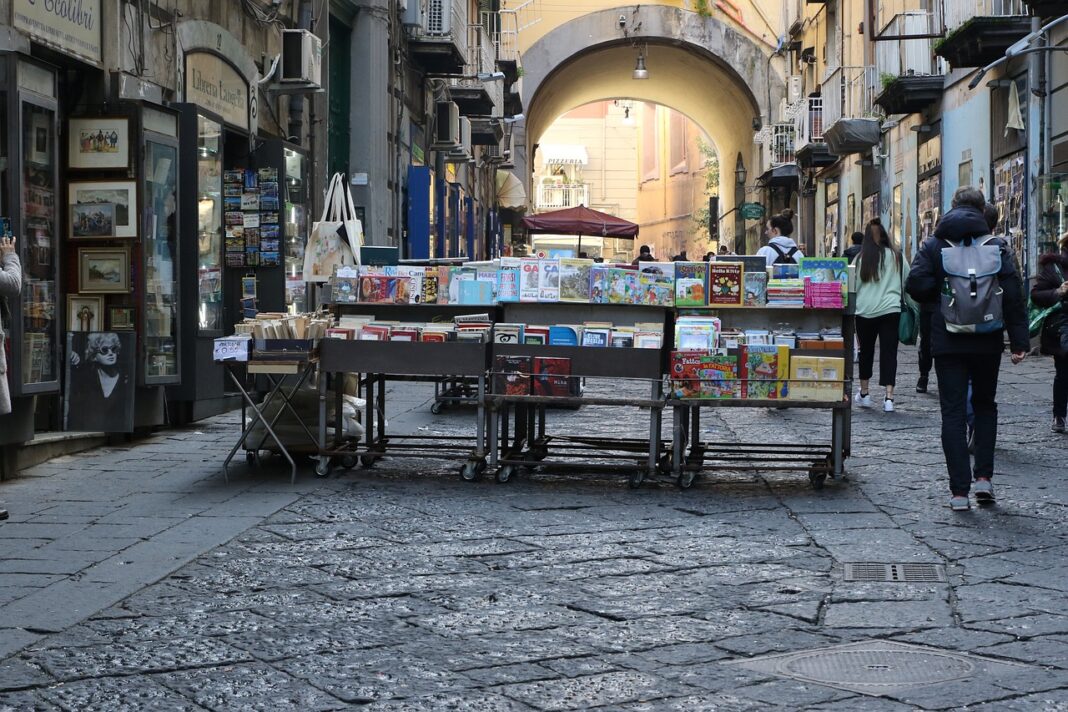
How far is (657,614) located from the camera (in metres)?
4.98

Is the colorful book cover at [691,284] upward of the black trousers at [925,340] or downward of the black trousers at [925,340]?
upward

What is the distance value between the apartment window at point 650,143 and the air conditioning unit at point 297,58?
180ft

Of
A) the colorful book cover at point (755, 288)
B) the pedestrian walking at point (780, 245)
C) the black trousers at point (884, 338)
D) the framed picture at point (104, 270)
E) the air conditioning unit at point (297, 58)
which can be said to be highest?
the air conditioning unit at point (297, 58)

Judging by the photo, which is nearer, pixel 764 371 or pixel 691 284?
pixel 764 371

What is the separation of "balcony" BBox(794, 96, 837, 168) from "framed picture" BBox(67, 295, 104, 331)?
70.8 feet

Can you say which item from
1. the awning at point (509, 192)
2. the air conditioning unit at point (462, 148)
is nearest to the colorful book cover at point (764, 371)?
the air conditioning unit at point (462, 148)

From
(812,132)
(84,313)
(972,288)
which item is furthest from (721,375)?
(812,132)

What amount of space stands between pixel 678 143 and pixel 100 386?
55381 millimetres

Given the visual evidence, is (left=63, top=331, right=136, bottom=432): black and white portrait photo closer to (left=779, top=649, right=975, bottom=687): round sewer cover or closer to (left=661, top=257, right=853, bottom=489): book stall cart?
(left=661, top=257, right=853, bottom=489): book stall cart

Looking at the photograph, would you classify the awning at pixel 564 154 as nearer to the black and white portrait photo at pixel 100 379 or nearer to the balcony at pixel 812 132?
the balcony at pixel 812 132

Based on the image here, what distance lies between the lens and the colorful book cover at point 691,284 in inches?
316

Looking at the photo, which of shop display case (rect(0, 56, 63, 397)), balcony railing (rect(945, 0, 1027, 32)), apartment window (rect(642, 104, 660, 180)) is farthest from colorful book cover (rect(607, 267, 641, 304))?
apartment window (rect(642, 104, 660, 180))

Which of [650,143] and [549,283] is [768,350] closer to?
[549,283]

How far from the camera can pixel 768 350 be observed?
7.86 metres
